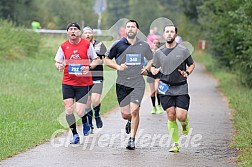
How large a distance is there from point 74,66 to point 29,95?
7.66m

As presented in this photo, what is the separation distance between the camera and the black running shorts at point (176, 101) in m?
11.6

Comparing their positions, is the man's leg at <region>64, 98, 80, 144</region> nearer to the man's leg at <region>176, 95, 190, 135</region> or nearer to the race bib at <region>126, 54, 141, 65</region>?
the race bib at <region>126, 54, 141, 65</region>

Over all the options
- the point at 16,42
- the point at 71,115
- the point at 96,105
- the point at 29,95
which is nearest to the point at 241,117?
the point at 96,105

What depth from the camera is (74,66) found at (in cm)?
1226

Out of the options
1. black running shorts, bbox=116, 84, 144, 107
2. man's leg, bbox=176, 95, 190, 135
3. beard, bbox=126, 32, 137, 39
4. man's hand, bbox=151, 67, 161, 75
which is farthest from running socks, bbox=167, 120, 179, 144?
beard, bbox=126, 32, 137, 39

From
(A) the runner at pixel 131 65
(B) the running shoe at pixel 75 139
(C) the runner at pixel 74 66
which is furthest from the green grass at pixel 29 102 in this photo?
(A) the runner at pixel 131 65

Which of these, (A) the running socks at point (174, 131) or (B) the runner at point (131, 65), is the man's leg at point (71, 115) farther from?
(A) the running socks at point (174, 131)

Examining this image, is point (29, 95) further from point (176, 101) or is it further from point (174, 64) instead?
point (174, 64)

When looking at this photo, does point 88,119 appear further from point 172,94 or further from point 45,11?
point 45,11

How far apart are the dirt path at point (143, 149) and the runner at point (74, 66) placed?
761mm

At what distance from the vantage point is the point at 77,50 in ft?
40.3

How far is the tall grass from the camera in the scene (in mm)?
12750

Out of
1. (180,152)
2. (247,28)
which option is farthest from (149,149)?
(247,28)

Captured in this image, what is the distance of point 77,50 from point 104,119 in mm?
4485
